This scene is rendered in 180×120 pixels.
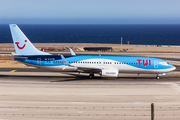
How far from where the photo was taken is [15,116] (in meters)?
21.4

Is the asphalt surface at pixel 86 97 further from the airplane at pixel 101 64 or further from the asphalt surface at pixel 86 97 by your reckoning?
the airplane at pixel 101 64

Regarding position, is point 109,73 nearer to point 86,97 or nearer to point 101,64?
point 101,64

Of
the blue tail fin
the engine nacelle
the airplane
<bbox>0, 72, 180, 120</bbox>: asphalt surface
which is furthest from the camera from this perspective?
the blue tail fin

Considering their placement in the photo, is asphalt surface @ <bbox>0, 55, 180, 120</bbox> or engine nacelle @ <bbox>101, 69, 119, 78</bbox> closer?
asphalt surface @ <bbox>0, 55, 180, 120</bbox>

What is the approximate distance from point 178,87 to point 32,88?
21999 mm

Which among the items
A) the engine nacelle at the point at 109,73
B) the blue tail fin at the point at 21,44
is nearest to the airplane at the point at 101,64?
the engine nacelle at the point at 109,73

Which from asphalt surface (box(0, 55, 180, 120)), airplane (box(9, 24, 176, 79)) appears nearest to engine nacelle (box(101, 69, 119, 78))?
airplane (box(9, 24, 176, 79))

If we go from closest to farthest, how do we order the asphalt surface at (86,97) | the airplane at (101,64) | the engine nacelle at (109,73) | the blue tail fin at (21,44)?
the asphalt surface at (86,97)
the engine nacelle at (109,73)
the airplane at (101,64)
the blue tail fin at (21,44)

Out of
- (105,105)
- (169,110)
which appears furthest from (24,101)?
(169,110)

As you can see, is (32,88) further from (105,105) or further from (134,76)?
(134,76)

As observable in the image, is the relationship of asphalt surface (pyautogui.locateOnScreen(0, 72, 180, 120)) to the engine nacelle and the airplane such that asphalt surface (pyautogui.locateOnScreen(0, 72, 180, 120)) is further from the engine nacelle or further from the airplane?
the airplane

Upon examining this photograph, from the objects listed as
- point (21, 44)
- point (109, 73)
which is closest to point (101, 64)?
point (109, 73)

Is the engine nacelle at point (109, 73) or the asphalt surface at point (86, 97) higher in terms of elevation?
the engine nacelle at point (109, 73)

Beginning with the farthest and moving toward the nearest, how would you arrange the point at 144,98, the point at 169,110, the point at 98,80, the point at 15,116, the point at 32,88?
the point at 98,80, the point at 32,88, the point at 144,98, the point at 169,110, the point at 15,116
